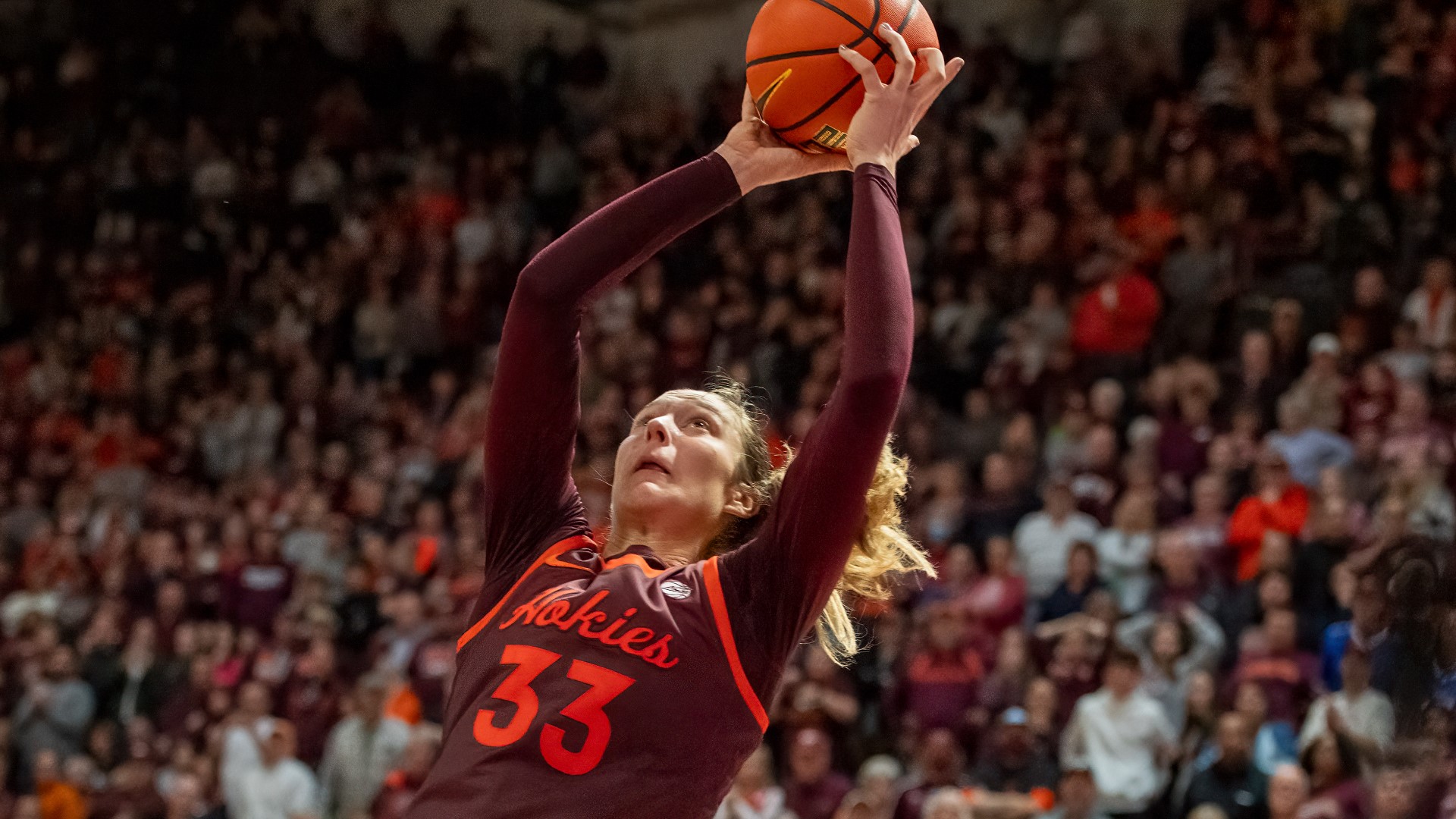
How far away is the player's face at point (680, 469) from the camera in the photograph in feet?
8.74

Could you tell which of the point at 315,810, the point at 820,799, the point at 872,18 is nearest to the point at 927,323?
the point at 820,799

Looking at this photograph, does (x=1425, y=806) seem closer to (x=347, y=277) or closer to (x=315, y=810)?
(x=315, y=810)

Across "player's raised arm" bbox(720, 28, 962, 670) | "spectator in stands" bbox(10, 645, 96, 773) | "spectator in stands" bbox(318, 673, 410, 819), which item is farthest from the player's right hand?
"spectator in stands" bbox(10, 645, 96, 773)

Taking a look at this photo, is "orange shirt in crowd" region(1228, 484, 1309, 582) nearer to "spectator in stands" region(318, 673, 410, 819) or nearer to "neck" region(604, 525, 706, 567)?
"spectator in stands" region(318, 673, 410, 819)

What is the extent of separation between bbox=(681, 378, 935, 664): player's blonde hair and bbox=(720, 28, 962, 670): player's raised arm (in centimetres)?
32

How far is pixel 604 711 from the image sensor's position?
7.49 ft

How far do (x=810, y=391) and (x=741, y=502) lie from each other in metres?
6.18

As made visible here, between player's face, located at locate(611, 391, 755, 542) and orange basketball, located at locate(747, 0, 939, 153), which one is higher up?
orange basketball, located at locate(747, 0, 939, 153)

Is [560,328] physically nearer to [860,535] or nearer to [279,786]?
[860,535]

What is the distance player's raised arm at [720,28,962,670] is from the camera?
88.6 inches

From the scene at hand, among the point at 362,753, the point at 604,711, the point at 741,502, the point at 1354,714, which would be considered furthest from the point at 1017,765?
the point at 604,711

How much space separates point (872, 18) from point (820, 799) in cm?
467

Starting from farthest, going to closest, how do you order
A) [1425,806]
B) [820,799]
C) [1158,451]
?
[1158,451]
[820,799]
[1425,806]

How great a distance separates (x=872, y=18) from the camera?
2637mm
